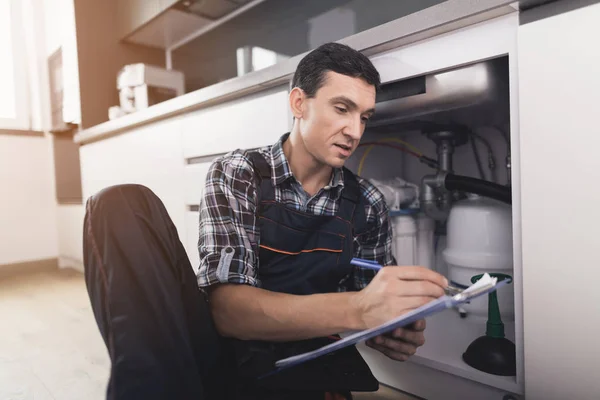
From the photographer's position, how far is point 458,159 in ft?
4.27

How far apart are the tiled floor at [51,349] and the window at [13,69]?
1.24 m

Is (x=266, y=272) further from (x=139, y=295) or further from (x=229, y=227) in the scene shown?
(x=139, y=295)

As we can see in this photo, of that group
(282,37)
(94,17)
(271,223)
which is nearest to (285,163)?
(271,223)

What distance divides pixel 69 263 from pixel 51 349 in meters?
1.58

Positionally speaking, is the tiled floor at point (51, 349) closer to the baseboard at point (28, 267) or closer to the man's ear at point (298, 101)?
the baseboard at point (28, 267)

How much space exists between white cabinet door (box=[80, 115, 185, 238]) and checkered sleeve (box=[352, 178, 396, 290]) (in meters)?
0.89

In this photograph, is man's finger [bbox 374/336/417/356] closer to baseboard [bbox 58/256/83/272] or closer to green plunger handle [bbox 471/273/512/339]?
green plunger handle [bbox 471/273/512/339]

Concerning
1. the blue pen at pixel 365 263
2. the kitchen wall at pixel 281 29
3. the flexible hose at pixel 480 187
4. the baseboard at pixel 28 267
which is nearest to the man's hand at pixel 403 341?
the blue pen at pixel 365 263

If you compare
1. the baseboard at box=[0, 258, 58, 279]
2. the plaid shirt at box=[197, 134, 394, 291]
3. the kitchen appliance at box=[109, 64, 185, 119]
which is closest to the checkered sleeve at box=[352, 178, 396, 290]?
the plaid shirt at box=[197, 134, 394, 291]

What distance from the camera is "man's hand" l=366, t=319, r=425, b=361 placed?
71 centimetres

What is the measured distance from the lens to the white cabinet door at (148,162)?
160 centimetres

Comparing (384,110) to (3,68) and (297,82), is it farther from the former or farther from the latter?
(3,68)

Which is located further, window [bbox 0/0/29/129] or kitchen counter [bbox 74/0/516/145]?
window [bbox 0/0/29/129]

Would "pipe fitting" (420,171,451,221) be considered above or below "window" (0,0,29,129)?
below
